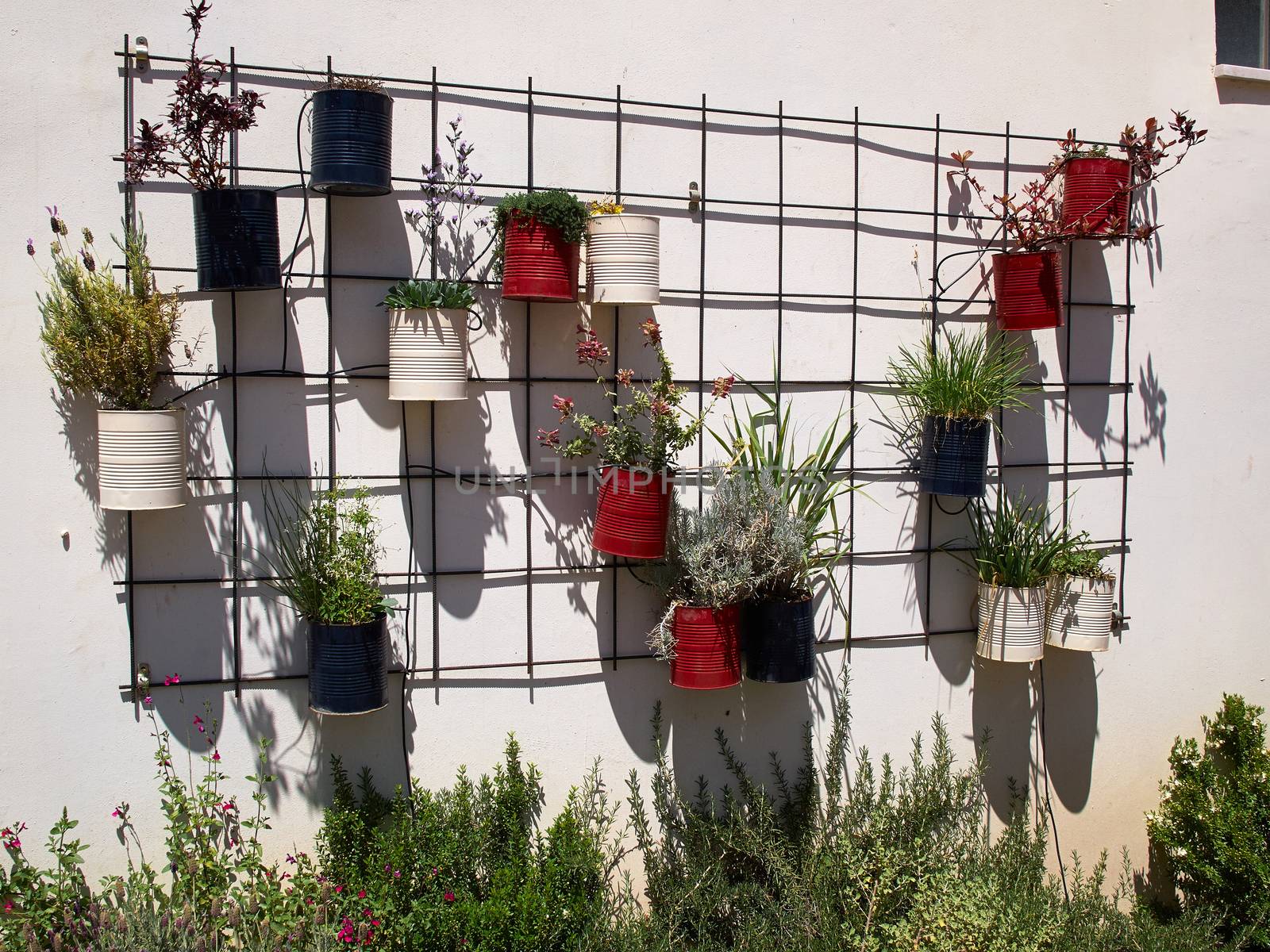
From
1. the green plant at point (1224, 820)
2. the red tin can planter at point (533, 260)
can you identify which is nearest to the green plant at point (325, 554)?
the red tin can planter at point (533, 260)

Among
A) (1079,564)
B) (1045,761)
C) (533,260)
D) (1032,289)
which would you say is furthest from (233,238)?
(1045,761)

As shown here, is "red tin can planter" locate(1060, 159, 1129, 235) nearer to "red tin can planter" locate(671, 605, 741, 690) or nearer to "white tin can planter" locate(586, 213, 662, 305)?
"white tin can planter" locate(586, 213, 662, 305)

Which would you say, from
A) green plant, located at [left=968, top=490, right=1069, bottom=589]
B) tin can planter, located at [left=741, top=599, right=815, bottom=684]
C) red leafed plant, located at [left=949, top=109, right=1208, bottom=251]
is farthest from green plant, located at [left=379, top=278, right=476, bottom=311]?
green plant, located at [left=968, top=490, right=1069, bottom=589]

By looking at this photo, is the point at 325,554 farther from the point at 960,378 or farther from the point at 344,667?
the point at 960,378

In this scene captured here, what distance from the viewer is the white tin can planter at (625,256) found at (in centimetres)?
223

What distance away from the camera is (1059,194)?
2789 millimetres

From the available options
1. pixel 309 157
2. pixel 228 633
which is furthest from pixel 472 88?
pixel 228 633

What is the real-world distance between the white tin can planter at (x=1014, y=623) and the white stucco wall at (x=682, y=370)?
0.14 meters

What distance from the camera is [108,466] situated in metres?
2.00

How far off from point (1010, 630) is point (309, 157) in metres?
2.33

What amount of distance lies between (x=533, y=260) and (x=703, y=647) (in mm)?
1068

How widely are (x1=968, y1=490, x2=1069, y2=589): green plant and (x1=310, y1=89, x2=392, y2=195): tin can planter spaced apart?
198 centimetres

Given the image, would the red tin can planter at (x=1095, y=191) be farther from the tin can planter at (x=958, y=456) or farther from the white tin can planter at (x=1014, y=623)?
the white tin can planter at (x=1014, y=623)

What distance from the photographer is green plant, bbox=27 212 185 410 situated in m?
2.00
